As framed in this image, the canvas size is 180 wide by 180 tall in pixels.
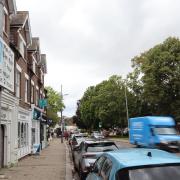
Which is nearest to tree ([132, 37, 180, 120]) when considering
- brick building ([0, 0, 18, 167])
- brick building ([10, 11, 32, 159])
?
brick building ([10, 11, 32, 159])

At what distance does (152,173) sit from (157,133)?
24.5m

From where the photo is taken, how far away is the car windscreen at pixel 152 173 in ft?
19.9

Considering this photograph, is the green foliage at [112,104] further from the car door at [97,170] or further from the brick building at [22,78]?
the car door at [97,170]

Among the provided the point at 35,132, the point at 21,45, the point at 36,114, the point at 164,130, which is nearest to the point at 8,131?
the point at 21,45

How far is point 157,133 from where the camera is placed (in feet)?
99.0

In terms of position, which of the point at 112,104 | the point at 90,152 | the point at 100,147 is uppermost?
the point at 112,104

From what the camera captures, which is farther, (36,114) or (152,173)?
(36,114)

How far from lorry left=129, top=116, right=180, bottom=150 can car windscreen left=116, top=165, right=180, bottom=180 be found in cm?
2315

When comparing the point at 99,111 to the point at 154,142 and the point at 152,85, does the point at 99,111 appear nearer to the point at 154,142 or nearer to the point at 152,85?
the point at 152,85

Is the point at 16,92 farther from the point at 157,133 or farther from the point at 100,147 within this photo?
the point at 157,133

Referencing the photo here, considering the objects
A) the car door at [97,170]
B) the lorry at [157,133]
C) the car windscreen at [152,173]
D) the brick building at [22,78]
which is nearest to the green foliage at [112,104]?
the lorry at [157,133]

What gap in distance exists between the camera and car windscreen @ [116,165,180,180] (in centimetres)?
606

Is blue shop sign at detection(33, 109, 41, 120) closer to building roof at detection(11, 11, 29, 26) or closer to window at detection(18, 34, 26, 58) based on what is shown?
window at detection(18, 34, 26, 58)

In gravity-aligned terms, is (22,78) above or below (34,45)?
below
